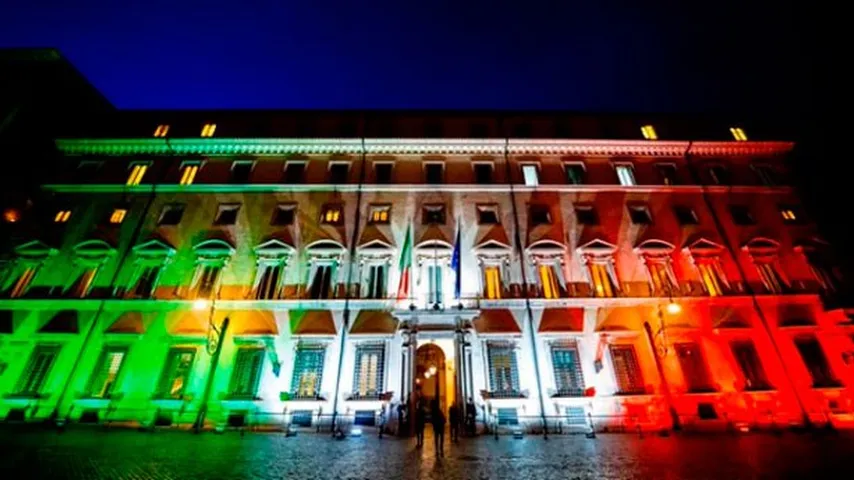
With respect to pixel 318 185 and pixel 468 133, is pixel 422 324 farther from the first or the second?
pixel 468 133

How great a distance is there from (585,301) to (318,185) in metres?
16.1

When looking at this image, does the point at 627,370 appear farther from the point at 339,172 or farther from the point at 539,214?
the point at 339,172

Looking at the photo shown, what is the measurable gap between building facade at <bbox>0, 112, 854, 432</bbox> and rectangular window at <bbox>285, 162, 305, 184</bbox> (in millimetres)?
132

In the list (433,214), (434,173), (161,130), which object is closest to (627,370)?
(433,214)

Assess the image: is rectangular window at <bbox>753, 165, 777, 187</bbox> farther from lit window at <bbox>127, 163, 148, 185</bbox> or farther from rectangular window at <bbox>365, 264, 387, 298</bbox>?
lit window at <bbox>127, 163, 148, 185</bbox>

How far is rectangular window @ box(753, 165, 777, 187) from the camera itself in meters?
22.8

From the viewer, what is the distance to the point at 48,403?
636 inches

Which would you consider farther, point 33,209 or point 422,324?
point 33,209

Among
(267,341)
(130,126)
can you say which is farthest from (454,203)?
(130,126)

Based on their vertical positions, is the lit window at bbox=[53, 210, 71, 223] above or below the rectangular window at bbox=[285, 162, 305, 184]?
below

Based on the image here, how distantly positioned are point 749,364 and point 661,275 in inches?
211

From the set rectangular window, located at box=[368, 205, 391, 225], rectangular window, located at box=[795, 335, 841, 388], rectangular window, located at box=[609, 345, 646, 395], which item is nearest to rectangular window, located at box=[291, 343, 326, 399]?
rectangular window, located at box=[368, 205, 391, 225]

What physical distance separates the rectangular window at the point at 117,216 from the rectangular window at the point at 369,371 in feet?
52.9

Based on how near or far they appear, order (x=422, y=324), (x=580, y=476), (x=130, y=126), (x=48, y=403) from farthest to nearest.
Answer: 1. (x=130, y=126)
2. (x=422, y=324)
3. (x=48, y=403)
4. (x=580, y=476)
